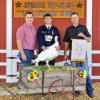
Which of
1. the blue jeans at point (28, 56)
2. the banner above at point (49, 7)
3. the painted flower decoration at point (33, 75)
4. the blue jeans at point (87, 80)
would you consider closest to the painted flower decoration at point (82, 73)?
the painted flower decoration at point (33, 75)

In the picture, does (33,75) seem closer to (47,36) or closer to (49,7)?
(47,36)

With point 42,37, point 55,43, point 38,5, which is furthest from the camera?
point 38,5

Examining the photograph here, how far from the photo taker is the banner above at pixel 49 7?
394 inches

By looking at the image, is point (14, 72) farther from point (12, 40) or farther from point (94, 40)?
point (94, 40)

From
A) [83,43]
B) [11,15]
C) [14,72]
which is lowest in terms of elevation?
[14,72]

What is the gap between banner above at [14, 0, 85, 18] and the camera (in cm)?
1000

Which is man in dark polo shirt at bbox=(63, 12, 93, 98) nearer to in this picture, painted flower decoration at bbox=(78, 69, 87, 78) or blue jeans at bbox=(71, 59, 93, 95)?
blue jeans at bbox=(71, 59, 93, 95)

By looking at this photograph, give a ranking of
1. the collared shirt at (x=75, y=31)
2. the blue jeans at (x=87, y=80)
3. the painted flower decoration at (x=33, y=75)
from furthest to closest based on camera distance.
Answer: the collared shirt at (x=75, y=31)
the blue jeans at (x=87, y=80)
the painted flower decoration at (x=33, y=75)

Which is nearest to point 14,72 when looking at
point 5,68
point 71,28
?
point 5,68

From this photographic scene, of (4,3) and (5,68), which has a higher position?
(4,3)

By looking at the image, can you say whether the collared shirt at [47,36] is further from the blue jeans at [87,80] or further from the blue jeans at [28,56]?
the blue jeans at [87,80]

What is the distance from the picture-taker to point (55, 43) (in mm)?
8391

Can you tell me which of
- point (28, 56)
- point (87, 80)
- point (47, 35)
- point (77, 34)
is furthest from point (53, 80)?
point (77, 34)

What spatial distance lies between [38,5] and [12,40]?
3.29 feet
